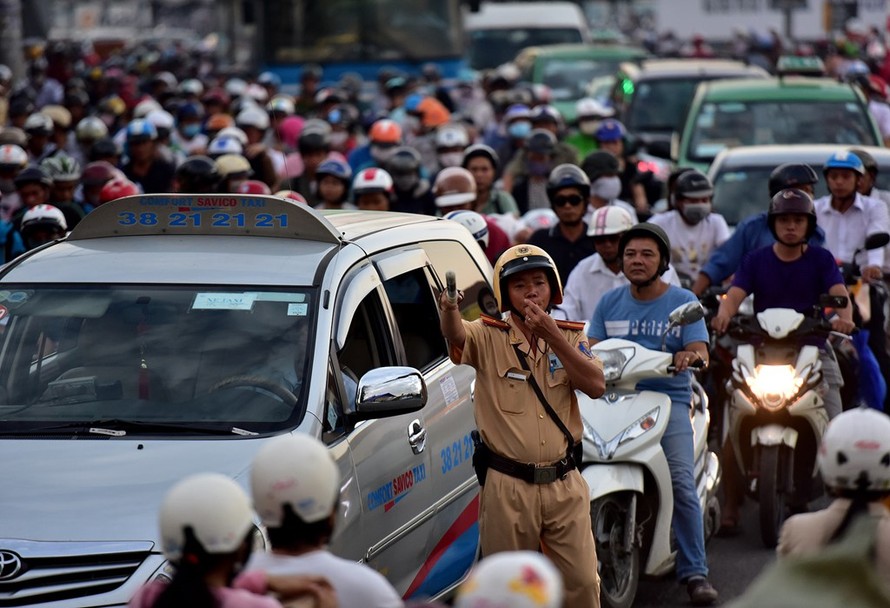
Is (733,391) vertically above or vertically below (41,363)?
below

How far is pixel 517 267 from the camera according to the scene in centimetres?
630

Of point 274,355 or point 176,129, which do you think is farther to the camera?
point 176,129

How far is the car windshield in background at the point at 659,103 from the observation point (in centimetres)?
2122

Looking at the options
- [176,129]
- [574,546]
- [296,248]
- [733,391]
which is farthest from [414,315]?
[176,129]

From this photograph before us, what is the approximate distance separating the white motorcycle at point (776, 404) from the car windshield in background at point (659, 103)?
1214 centimetres

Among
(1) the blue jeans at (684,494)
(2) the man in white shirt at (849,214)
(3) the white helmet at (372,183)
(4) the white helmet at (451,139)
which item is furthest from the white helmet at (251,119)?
(1) the blue jeans at (684,494)

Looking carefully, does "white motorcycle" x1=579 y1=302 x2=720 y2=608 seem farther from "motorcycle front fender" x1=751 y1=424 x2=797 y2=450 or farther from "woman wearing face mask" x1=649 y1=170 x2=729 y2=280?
"woman wearing face mask" x1=649 y1=170 x2=729 y2=280

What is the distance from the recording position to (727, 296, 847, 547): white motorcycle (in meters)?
8.93

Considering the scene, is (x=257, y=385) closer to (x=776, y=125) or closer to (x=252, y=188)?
(x=252, y=188)

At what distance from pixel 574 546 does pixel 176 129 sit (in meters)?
15.4

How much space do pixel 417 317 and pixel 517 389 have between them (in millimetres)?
1046

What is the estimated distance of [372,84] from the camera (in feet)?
90.5

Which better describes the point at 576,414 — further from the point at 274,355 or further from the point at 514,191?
the point at 514,191

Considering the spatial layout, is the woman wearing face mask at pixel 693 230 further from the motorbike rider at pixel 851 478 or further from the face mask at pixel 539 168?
the motorbike rider at pixel 851 478
